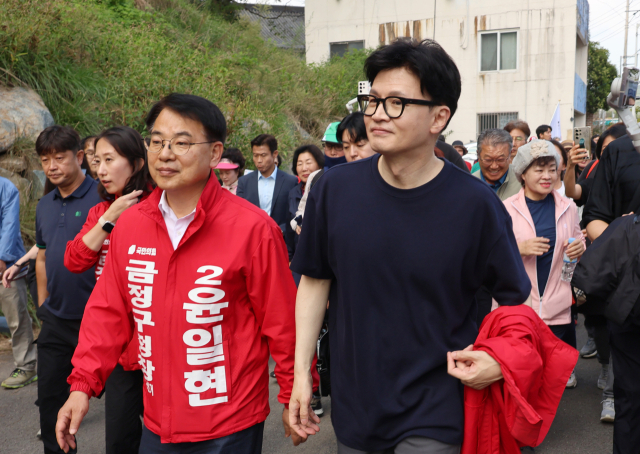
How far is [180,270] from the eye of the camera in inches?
98.3

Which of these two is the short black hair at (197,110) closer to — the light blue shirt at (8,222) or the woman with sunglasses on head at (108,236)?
the woman with sunglasses on head at (108,236)

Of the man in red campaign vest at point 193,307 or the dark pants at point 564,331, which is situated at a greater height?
the man in red campaign vest at point 193,307

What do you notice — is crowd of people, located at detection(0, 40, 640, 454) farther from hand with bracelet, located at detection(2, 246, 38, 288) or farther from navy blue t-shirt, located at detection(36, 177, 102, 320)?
hand with bracelet, located at detection(2, 246, 38, 288)

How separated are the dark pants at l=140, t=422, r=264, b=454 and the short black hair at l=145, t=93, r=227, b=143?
130 cm

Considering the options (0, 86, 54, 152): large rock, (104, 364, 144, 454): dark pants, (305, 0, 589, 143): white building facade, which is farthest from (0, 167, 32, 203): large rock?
(305, 0, 589, 143): white building facade

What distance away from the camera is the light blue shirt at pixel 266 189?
8039 millimetres

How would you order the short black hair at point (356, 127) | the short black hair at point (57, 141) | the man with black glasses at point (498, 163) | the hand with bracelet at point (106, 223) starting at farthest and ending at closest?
the man with black glasses at point (498, 163) → the short black hair at point (356, 127) → the short black hair at point (57, 141) → the hand with bracelet at point (106, 223)

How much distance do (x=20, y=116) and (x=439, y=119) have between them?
797cm

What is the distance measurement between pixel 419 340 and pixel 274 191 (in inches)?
236

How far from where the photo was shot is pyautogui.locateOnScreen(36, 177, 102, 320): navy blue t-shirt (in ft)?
12.8

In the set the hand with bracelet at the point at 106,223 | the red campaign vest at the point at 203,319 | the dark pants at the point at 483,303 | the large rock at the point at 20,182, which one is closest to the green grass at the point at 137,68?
the large rock at the point at 20,182

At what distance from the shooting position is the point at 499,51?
2472cm

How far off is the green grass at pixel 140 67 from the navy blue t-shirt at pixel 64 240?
565 centimetres

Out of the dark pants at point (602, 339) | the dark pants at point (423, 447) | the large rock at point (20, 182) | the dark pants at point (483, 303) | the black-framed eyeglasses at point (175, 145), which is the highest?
the black-framed eyeglasses at point (175, 145)
